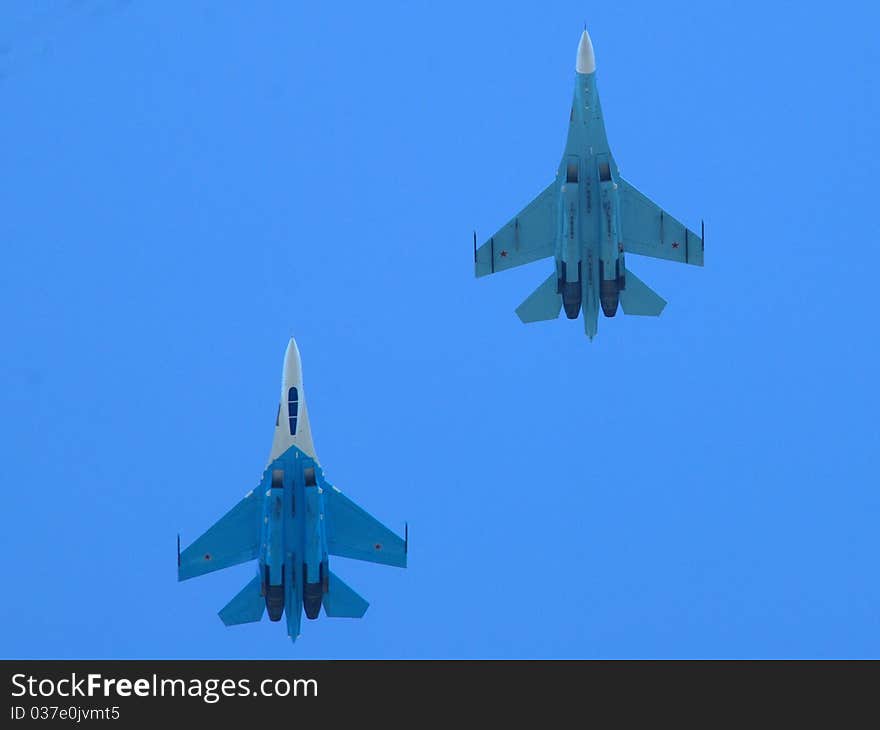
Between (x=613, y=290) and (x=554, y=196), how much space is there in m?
2.95

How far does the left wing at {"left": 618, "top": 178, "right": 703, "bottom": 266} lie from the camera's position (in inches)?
2368

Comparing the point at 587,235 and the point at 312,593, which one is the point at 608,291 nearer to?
the point at 587,235

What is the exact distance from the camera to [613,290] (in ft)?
193

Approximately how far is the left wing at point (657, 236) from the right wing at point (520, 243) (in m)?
1.87

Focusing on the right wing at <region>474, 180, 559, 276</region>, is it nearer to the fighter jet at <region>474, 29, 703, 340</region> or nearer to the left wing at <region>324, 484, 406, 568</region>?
the fighter jet at <region>474, 29, 703, 340</region>

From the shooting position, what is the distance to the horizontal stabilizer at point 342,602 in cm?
5881

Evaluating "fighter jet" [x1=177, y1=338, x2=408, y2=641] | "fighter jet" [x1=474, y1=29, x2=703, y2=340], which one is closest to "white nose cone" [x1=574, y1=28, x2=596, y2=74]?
"fighter jet" [x1=474, y1=29, x2=703, y2=340]

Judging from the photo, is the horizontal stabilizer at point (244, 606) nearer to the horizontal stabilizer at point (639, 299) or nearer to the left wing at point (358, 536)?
the left wing at point (358, 536)

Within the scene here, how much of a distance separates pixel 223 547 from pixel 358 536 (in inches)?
124

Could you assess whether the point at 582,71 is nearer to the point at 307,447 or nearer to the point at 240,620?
the point at 307,447

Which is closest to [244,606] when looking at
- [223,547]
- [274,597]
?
[223,547]


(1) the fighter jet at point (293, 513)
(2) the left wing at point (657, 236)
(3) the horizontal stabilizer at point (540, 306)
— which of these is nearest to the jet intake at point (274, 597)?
(1) the fighter jet at point (293, 513)

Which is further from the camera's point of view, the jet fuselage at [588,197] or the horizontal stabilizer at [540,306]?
the horizontal stabilizer at [540,306]

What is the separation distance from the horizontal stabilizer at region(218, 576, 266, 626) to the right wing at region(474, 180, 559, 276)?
9.30m
